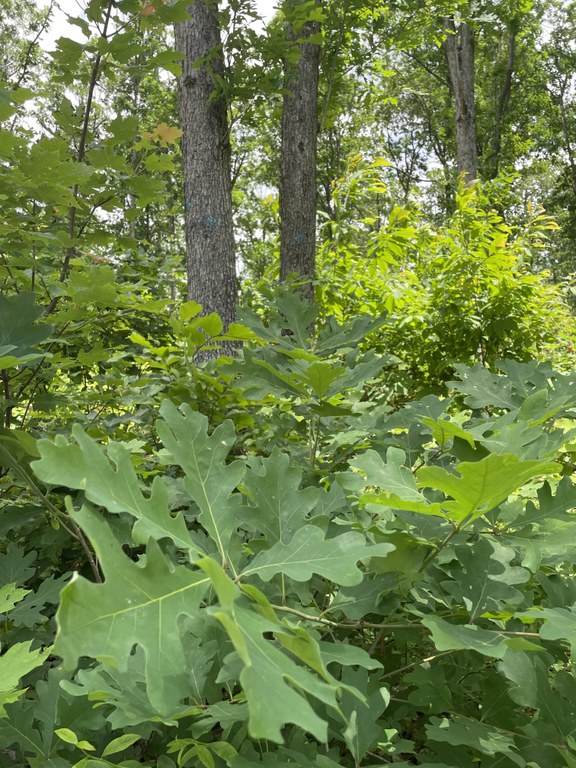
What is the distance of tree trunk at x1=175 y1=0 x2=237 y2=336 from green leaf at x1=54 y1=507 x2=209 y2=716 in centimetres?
327

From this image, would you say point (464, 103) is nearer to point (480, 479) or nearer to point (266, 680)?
point (480, 479)

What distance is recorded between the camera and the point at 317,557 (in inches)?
25.6

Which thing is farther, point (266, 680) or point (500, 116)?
point (500, 116)

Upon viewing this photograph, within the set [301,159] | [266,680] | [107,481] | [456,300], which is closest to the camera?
[266,680]

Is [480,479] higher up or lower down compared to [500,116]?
lower down

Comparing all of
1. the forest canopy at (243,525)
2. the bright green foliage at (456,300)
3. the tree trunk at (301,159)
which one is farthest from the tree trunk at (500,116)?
the forest canopy at (243,525)

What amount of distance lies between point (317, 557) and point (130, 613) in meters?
0.22

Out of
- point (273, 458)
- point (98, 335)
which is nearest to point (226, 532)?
point (273, 458)

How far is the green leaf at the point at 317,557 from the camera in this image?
A: 623 millimetres

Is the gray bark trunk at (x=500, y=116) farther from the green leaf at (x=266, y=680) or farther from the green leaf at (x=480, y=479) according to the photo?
the green leaf at (x=266, y=680)

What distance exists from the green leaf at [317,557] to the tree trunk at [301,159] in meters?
4.15

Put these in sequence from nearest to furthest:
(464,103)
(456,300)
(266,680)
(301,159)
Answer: (266,680)
(456,300)
(301,159)
(464,103)

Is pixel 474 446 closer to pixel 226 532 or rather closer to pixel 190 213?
pixel 226 532

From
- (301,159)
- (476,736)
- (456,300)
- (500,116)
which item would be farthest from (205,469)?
(500,116)
